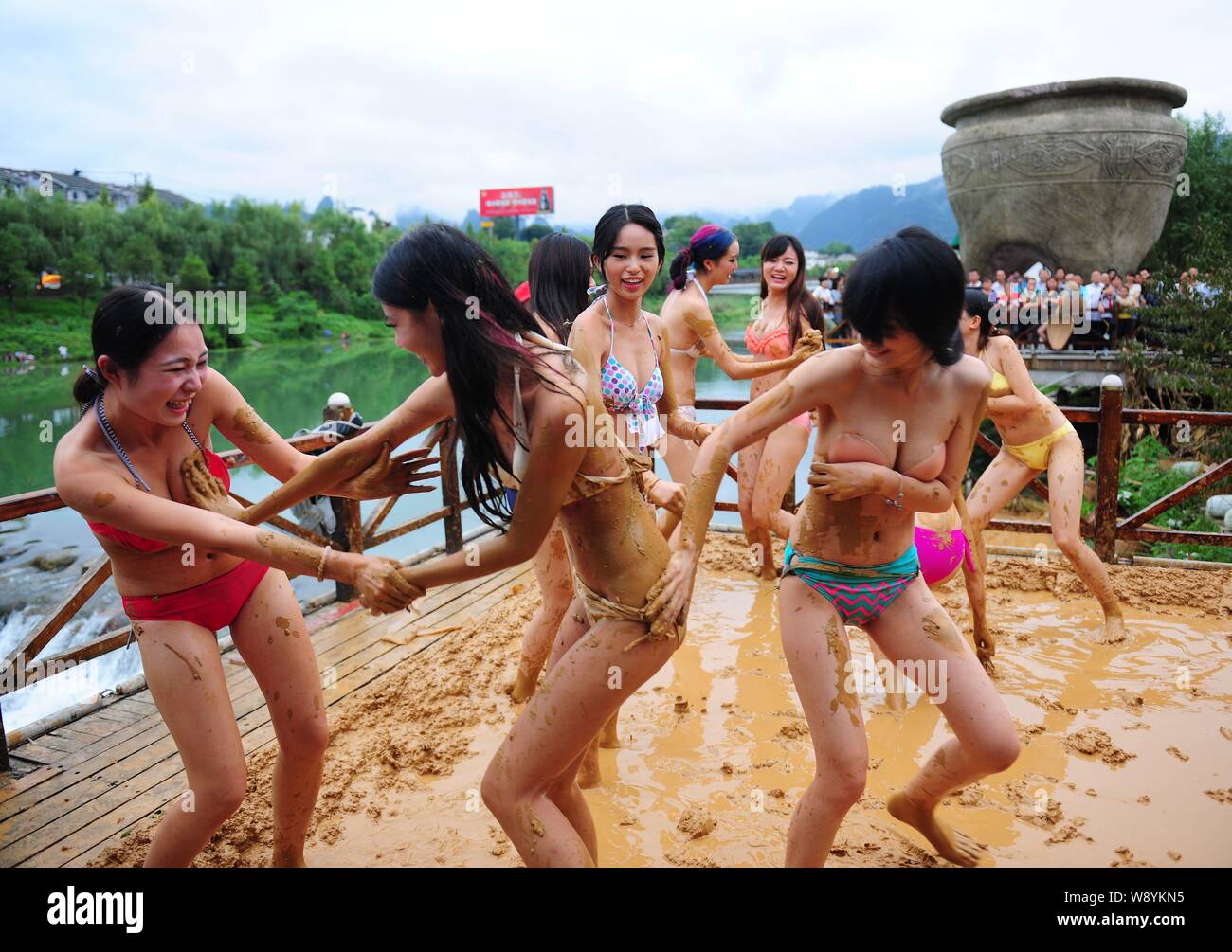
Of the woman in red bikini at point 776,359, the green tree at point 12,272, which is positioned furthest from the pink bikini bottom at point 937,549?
the green tree at point 12,272

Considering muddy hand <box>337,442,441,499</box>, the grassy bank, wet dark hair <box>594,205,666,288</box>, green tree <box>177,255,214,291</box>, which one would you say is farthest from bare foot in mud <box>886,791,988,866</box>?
green tree <box>177,255,214,291</box>

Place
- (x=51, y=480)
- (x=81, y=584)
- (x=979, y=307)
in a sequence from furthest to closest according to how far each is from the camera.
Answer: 1. (x=51, y=480)
2. (x=979, y=307)
3. (x=81, y=584)

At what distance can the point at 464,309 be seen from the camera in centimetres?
209

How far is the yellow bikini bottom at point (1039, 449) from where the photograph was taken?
4.67 metres

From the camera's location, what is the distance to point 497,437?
2170 mm

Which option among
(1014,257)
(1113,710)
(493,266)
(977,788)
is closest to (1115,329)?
(1014,257)

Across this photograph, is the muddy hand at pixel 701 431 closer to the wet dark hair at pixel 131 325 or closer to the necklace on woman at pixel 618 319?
the necklace on woman at pixel 618 319

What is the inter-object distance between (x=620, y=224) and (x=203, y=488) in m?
1.92

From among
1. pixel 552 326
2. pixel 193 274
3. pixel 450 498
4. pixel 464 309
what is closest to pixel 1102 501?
pixel 552 326

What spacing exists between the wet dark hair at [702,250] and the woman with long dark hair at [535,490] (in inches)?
113

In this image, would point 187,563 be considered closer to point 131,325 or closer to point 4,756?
point 131,325

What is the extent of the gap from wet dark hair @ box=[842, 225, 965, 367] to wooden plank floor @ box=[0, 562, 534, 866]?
3101 millimetres

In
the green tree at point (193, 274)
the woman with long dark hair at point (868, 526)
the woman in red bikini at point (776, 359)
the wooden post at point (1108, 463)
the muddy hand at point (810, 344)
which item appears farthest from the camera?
the green tree at point (193, 274)

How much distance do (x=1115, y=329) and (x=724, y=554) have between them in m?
8.36
